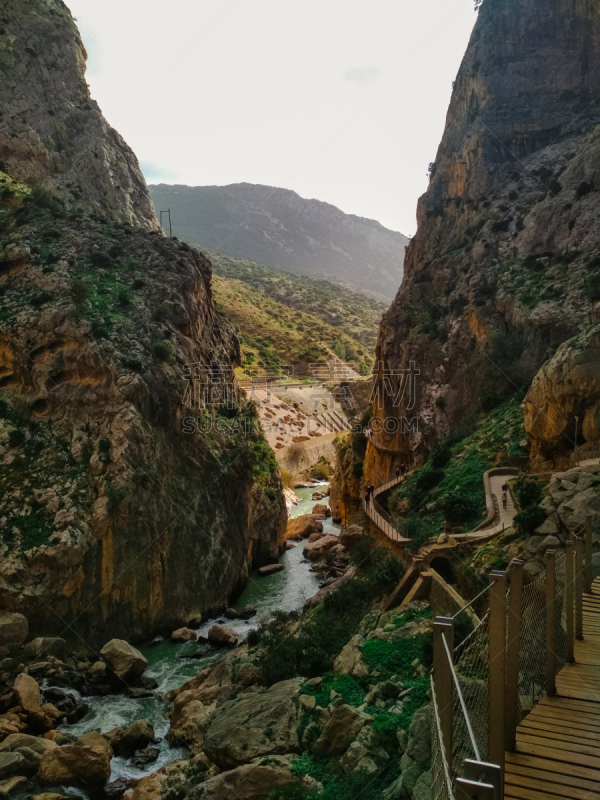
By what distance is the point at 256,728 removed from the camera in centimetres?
1391

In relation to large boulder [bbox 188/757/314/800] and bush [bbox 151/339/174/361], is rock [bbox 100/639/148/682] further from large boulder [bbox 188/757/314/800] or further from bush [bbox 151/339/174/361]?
bush [bbox 151/339/174/361]

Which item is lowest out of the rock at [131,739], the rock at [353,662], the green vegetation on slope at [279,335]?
the rock at [131,739]

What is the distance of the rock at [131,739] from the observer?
18625 mm

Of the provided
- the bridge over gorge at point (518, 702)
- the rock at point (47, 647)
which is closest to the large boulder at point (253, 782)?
the bridge over gorge at point (518, 702)

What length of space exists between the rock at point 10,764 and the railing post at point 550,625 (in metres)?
15.5

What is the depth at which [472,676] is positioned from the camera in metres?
6.60

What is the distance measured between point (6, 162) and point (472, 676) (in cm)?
5103

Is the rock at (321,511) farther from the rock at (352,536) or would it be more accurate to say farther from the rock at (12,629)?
the rock at (12,629)

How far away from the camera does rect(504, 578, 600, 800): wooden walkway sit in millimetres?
5180

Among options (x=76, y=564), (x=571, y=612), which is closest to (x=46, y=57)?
(x=76, y=564)

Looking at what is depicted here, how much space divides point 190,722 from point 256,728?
5573 mm

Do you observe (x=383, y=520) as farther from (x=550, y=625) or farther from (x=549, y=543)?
(x=550, y=625)

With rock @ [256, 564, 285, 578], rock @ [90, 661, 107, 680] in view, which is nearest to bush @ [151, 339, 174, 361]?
rock @ [256, 564, 285, 578]

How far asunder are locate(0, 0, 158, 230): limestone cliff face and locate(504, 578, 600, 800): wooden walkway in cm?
4948
